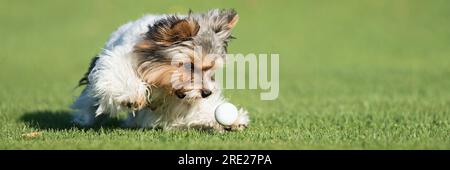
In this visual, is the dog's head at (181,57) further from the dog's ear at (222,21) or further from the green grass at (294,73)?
the green grass at (294,73)

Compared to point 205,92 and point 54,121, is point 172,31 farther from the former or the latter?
point 54,121

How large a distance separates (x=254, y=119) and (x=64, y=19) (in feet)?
59.5

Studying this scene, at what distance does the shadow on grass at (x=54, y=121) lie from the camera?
30.7ft

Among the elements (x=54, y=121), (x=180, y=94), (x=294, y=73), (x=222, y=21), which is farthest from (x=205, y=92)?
(x=294, y=73)

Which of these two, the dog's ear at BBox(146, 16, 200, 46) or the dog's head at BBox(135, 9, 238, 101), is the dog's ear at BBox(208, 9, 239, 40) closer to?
the dog's head at BBox(135, 9, 238, 101)

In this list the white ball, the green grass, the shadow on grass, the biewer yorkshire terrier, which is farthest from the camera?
the shadow on grass

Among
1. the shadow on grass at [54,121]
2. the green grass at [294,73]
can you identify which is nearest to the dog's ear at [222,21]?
the green grass at [294,73]

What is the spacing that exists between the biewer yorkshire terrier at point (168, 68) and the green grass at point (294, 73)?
0.36 meters

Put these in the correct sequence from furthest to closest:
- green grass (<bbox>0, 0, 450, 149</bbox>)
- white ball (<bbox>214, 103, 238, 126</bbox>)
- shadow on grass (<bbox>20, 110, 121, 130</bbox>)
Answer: shadow on grass (<bbox>20, 110, 121, 130</bbox>)
white ball (<bbox>214, 103, 238, 126</bbox>)
green grass (<bbox>0, 0, 450, 149</bbox>)

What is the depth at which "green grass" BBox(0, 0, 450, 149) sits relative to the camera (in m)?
8.02

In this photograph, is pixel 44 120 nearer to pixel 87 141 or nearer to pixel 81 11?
pixel 87 141

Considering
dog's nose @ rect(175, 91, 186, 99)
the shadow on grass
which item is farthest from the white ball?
the shadow on grass

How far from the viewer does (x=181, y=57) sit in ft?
26.8

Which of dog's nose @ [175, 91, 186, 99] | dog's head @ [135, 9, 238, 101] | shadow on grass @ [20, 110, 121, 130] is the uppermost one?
dog's head @ [135, 9, 238, 101]
